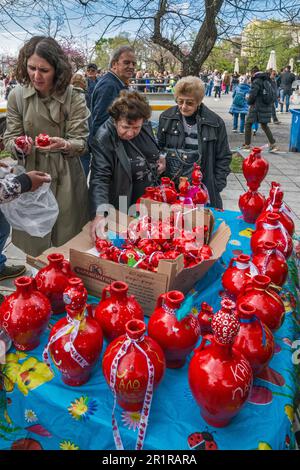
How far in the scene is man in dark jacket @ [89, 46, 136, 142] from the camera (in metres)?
3.49

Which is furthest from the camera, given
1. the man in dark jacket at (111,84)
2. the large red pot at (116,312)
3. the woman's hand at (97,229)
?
the man in dark jacket at (111,84)

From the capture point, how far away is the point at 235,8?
5555 mm

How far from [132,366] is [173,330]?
197 millimetres

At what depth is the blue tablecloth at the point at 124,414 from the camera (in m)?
1.05

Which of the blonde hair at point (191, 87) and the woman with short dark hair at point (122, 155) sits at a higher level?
the blonde hair at point (191, 87)

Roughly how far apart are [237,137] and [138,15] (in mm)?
4978

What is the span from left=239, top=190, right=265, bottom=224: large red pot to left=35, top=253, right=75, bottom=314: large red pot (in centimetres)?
133

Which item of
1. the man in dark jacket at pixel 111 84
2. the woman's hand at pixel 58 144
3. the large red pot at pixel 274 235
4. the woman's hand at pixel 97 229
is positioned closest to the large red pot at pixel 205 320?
the large red pot at pixel 274 235

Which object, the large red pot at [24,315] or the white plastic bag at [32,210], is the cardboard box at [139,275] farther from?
the white plastic bag at [32,210]

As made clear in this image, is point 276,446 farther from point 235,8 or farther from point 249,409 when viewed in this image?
point 235,8

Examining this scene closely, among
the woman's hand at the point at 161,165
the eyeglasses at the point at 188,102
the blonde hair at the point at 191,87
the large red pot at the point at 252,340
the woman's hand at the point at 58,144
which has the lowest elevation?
the large red pot at the point at 252,340

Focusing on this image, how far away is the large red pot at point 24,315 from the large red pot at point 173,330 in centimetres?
37

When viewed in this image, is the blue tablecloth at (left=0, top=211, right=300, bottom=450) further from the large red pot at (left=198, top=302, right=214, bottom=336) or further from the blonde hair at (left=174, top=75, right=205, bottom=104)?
the blonde hair at (left=174, top=75, right=205, bottom=104)

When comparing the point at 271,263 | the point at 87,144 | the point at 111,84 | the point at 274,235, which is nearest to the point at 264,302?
the point at 271,263
